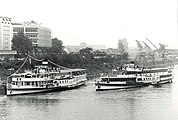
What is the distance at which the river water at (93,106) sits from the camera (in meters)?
16.5

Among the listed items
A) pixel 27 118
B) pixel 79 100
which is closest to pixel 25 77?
pixel 79 100

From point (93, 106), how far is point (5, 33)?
25.4 m

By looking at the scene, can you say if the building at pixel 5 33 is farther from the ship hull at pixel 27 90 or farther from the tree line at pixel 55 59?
the ship hull at pixel 27 90

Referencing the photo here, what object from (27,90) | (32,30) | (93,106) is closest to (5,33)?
(32,30)

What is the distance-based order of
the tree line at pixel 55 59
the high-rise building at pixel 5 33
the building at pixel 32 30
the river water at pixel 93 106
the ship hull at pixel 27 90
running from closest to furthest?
the river water at pixel 93 106
the ship hull at pixel 27 90
the tree line at pixel 55 59
the high-rise building at pixel 5 33
the building at pixel 32 30

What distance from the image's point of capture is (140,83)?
86.7 ft

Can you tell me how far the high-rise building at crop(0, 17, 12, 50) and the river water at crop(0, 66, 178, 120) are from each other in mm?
19324

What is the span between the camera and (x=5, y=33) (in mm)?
42281

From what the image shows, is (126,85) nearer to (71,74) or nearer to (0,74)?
(71,74)

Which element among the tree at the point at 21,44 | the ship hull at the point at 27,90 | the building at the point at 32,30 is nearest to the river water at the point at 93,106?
the ship hull at the point at 27,90

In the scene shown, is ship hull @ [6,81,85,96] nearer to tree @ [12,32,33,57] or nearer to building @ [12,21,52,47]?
tree @ [12,32,33,57]

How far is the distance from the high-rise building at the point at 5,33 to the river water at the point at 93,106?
1932 centimetres

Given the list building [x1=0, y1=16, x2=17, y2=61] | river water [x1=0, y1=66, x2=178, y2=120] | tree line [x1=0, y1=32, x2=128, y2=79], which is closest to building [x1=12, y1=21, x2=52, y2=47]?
building [x1=0, y1=16, x2=17, y2=61]

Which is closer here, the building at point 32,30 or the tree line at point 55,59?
the tree line at point 55,59
